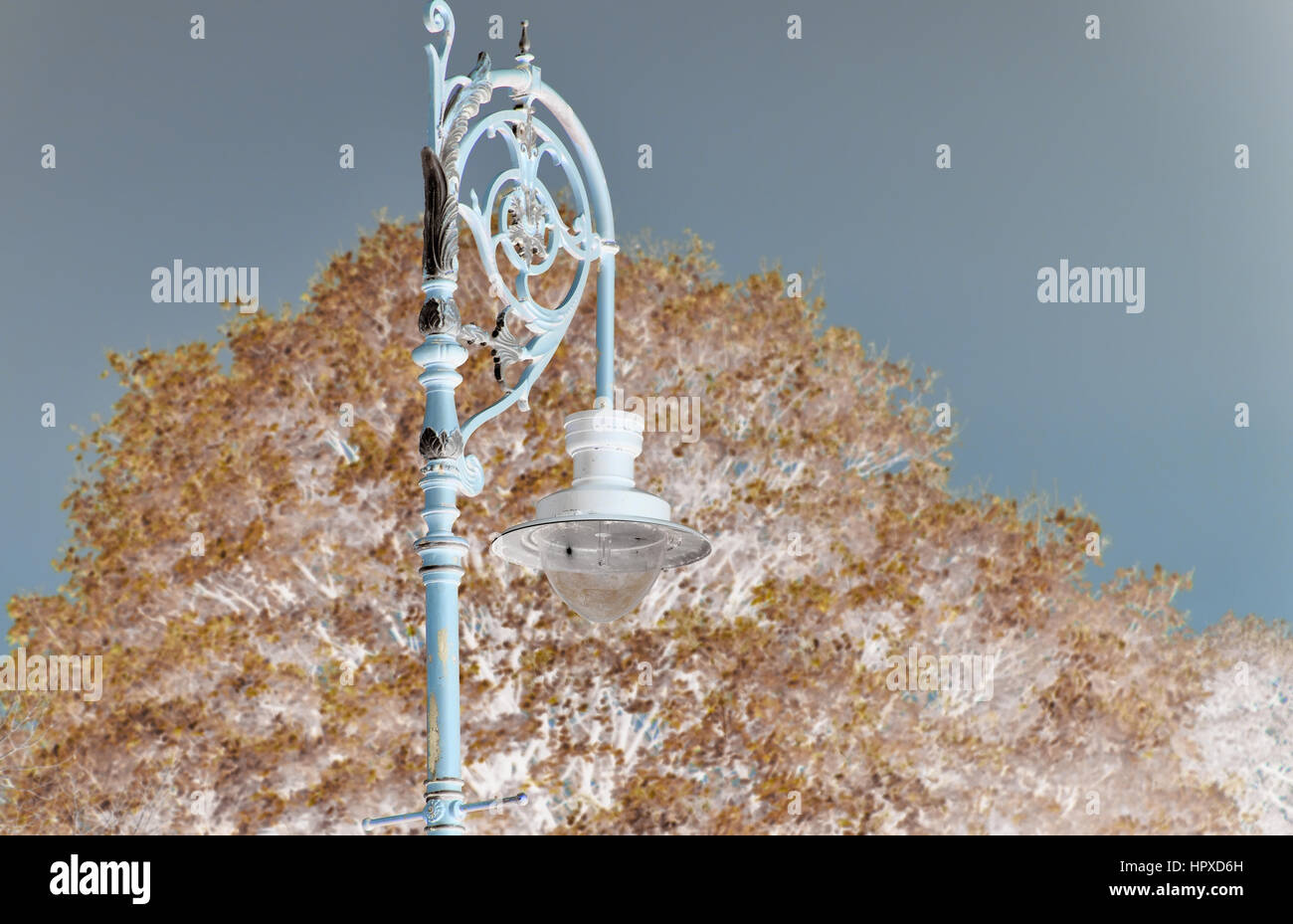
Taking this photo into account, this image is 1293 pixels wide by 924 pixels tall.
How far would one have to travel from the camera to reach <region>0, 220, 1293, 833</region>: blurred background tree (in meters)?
10.8

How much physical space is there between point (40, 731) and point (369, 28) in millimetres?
6762

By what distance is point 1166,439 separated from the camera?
14.5 metres

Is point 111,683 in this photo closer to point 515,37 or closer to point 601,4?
point 515,37

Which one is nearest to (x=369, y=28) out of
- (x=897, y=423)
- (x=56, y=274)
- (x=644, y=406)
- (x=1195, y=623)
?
(x=56, y=274)

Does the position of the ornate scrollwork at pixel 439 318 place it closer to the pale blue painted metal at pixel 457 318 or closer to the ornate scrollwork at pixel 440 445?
the pale blue painted metal at pixel 457 318

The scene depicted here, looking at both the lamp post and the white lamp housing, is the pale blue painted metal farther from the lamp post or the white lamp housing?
the white lamp housing

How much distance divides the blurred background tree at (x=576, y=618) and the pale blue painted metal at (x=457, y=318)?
679cm

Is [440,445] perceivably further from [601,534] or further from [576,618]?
[576,618]

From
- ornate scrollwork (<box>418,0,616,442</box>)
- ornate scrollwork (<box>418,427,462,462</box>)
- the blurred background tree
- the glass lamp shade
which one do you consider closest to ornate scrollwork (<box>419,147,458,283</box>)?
ornate scrollwork (<box>418,0,616,442</box>)

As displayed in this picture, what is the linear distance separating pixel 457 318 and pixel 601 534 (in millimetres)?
550

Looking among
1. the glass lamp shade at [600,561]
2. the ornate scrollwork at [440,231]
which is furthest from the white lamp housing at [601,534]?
the ornate scrollwork at [440,231]

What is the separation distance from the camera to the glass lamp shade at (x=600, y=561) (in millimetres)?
3426

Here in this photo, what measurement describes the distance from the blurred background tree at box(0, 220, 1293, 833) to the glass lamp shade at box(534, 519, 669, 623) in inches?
287

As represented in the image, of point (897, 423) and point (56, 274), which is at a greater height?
point (56, 274)
